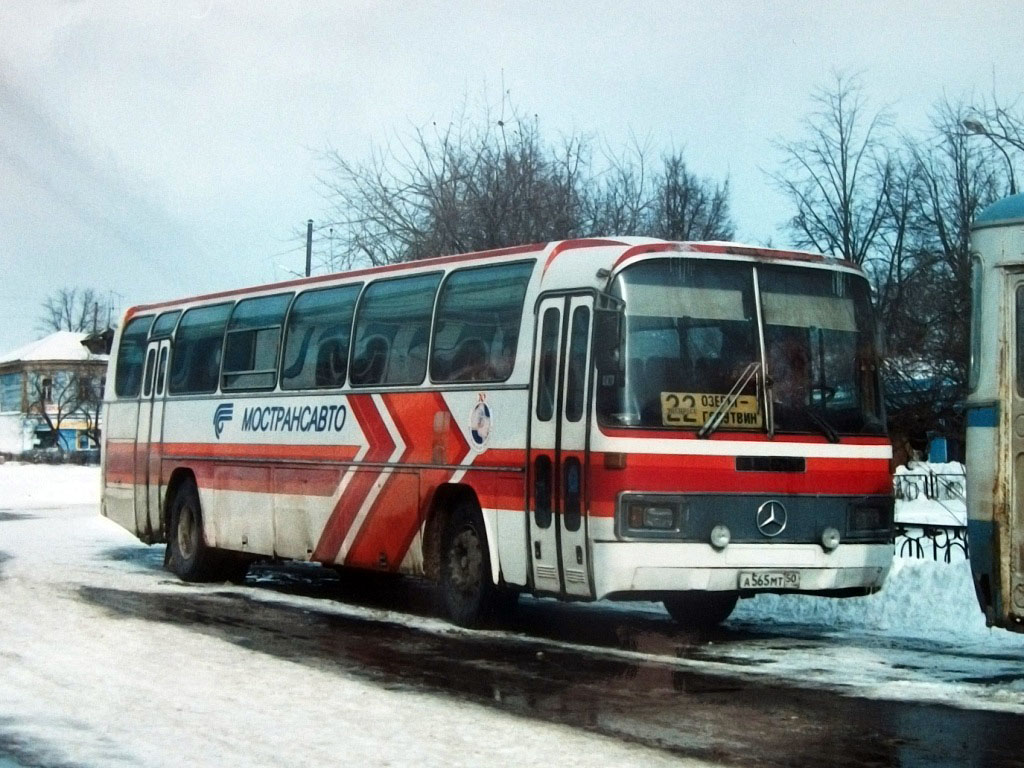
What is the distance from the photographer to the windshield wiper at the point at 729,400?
11.6m

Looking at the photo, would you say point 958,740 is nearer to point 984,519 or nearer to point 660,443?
point 984,519

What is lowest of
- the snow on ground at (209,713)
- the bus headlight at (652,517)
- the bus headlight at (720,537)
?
the snow on ground at (209,713)

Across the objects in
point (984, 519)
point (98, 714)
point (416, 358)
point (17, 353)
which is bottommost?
point (98, 714)

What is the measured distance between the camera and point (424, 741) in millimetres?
7742

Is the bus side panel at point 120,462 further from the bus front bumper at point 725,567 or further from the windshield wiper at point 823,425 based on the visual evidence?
the windshield wiper at point 823,425

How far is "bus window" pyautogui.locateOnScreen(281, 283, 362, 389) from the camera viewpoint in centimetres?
1530

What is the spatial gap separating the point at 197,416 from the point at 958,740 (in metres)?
11.5

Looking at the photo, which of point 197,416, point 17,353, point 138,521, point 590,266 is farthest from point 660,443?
point 17,353

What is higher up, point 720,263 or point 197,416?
point 720,263

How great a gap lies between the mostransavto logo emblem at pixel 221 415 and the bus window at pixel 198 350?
32cm

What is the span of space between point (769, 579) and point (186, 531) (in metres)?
8.42

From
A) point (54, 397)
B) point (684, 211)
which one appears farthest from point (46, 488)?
point (54, 397)

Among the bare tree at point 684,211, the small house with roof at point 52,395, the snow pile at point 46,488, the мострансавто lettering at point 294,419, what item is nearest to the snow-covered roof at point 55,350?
the small house with roof at point 52,395

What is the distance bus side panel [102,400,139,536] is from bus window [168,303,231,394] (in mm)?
1232
